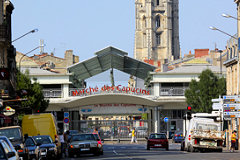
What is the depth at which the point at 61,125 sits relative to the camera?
270ft

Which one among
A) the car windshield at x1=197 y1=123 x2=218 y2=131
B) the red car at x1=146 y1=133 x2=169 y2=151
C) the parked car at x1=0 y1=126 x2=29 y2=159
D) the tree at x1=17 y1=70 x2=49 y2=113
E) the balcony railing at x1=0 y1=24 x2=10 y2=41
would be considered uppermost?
the balcony railing at x1=0 y1=24 x2=10 y2=41

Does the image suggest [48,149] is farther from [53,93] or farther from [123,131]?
[53,93]

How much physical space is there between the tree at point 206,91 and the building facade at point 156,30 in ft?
355

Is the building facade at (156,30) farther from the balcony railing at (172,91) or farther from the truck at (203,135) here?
the truck at (203,135)

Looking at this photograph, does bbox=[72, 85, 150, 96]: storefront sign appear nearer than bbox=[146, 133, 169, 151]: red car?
No

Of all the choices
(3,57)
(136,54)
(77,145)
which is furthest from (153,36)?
(77,145)

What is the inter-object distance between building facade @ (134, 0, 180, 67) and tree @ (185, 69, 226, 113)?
108 m

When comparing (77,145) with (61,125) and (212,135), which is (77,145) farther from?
(61,125)

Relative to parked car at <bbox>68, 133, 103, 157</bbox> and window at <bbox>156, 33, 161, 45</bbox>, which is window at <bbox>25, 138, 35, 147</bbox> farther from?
window at <bbox>156, 33, 161, 45</bbox>

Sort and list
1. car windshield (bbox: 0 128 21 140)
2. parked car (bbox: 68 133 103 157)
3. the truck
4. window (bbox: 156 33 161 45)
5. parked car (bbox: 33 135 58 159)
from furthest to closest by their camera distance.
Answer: window (bbox: 156 33 161 45), the truck, parked car (bbox: 68 133 103 157), parked car (bbox: 33 135 58 159), car windshield (bbox: 0 128 21 140)

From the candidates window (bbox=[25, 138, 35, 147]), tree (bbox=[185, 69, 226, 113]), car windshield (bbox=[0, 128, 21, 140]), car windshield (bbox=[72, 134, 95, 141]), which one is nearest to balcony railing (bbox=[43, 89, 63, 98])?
tree (bbox=[185, 69, 226, 113])

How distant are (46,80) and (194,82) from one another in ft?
62.3

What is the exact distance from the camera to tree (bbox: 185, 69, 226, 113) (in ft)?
229

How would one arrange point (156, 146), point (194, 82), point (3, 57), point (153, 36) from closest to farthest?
point (156, 146)
point (3, 57)
point (194, 82)
point (153, 36)
